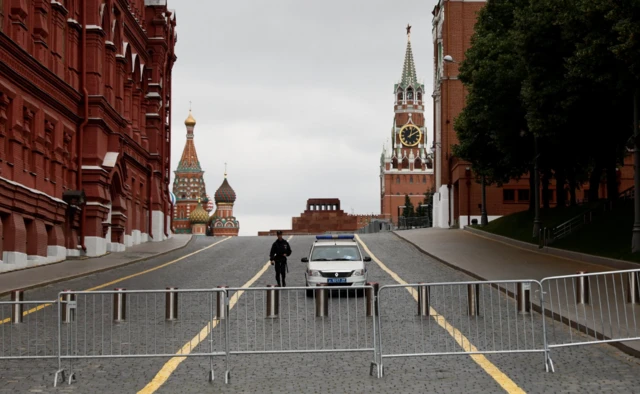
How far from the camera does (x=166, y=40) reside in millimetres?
63094

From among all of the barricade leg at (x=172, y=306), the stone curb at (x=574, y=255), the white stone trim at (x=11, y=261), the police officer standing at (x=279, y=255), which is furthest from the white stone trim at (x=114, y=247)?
the barricade leg at (x=172, y=306)

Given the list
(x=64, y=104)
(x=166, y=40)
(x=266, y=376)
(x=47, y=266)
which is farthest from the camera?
(x=166, y=40)

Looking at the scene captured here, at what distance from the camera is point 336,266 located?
23172 millimetres

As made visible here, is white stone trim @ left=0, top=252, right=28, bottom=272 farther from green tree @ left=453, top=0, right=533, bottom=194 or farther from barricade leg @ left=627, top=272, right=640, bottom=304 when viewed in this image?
barricade leg @ left=627, top=272, right=640, bottom=304

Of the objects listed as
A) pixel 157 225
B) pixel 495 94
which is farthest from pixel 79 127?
pixel 157 225

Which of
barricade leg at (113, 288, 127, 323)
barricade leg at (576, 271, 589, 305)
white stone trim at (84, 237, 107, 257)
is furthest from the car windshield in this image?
white stone trim at (84, 237, 107, 257)

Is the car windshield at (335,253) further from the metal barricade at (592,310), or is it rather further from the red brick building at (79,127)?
the red brick building at (79,127)

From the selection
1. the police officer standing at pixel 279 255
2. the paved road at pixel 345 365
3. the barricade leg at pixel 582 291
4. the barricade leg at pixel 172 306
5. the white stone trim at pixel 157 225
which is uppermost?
the white stone trim at pixel 157 225

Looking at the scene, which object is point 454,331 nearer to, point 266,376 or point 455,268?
point 266,376

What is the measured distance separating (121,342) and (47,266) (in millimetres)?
23522

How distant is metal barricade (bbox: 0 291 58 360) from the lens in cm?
1277

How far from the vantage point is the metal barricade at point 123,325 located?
12.4 m

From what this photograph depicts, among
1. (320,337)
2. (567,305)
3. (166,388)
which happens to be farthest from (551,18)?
(166,388)

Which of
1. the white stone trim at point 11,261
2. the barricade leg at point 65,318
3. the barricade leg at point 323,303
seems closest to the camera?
the barricade leg at point 65,318
